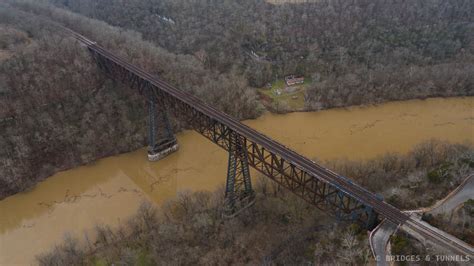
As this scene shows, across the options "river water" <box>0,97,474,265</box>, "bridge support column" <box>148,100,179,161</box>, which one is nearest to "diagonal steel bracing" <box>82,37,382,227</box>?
"bridge support column" <box>148,100,179,161</box>

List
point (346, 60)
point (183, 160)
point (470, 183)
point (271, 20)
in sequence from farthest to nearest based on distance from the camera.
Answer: point (271, 20), point (346, 60), point (183, 160), point (470, 183)

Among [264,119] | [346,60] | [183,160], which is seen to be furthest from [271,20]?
[183,160]

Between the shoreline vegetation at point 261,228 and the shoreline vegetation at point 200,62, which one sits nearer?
the shoreline vegetation at point 261,228

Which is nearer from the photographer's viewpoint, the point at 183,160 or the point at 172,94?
the point at 172,94

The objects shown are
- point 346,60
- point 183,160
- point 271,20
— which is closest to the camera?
point 183,160

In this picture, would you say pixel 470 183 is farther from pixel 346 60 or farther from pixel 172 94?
pixel 346 60

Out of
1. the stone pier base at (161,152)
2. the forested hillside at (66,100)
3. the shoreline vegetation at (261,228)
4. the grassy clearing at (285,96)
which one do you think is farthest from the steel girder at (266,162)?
the grassy clearing at (285,96)

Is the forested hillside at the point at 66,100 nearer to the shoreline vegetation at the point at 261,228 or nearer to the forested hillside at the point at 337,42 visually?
the forested hillside at the point at 337,42
